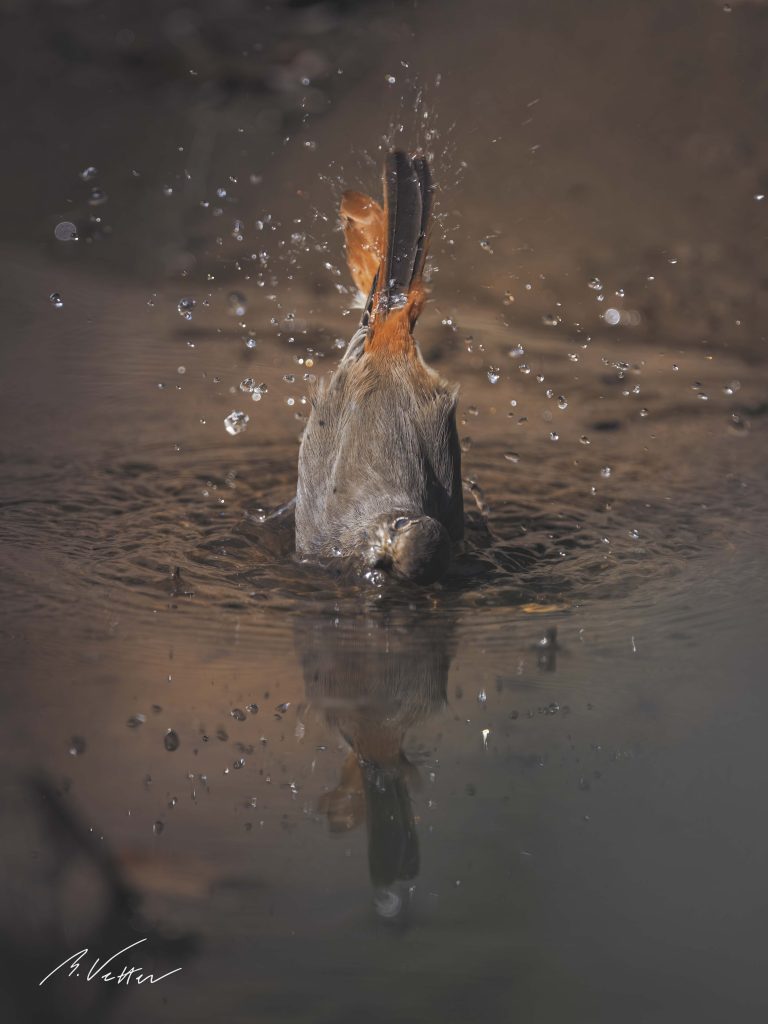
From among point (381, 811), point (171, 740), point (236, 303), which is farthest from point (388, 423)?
point (236, 303)

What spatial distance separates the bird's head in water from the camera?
13.1 ft

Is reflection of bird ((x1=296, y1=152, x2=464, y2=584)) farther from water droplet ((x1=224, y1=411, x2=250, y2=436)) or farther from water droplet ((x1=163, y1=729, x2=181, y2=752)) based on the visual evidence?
water droplet ((x1=163, y1=729, x2=181, y2=752))

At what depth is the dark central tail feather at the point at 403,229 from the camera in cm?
454

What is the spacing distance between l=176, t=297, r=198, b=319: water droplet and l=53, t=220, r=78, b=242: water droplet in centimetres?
84

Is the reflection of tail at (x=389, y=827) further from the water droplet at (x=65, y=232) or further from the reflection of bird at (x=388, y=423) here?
the water droplet at (x=65, y=232)

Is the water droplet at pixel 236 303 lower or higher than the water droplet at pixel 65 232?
lower

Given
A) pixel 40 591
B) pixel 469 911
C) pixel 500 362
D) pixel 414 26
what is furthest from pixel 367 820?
pixel 414 26

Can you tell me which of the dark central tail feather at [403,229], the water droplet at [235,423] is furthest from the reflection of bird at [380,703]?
the water droplet at [235,423]

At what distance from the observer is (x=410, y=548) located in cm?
398

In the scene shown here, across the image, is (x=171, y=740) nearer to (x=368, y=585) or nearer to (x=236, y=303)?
(x=368, y=585)

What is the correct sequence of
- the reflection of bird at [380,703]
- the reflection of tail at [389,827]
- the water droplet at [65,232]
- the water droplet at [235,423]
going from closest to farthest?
the reflection of tail at [389,827] < the reflection of bird at [380,703] < the water droplet at [235,423] < the water droplet at [65,232]

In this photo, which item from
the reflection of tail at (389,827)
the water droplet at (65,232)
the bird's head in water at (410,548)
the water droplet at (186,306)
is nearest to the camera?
the reflection of tail at (389,827)

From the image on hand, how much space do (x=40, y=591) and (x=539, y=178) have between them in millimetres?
4693
